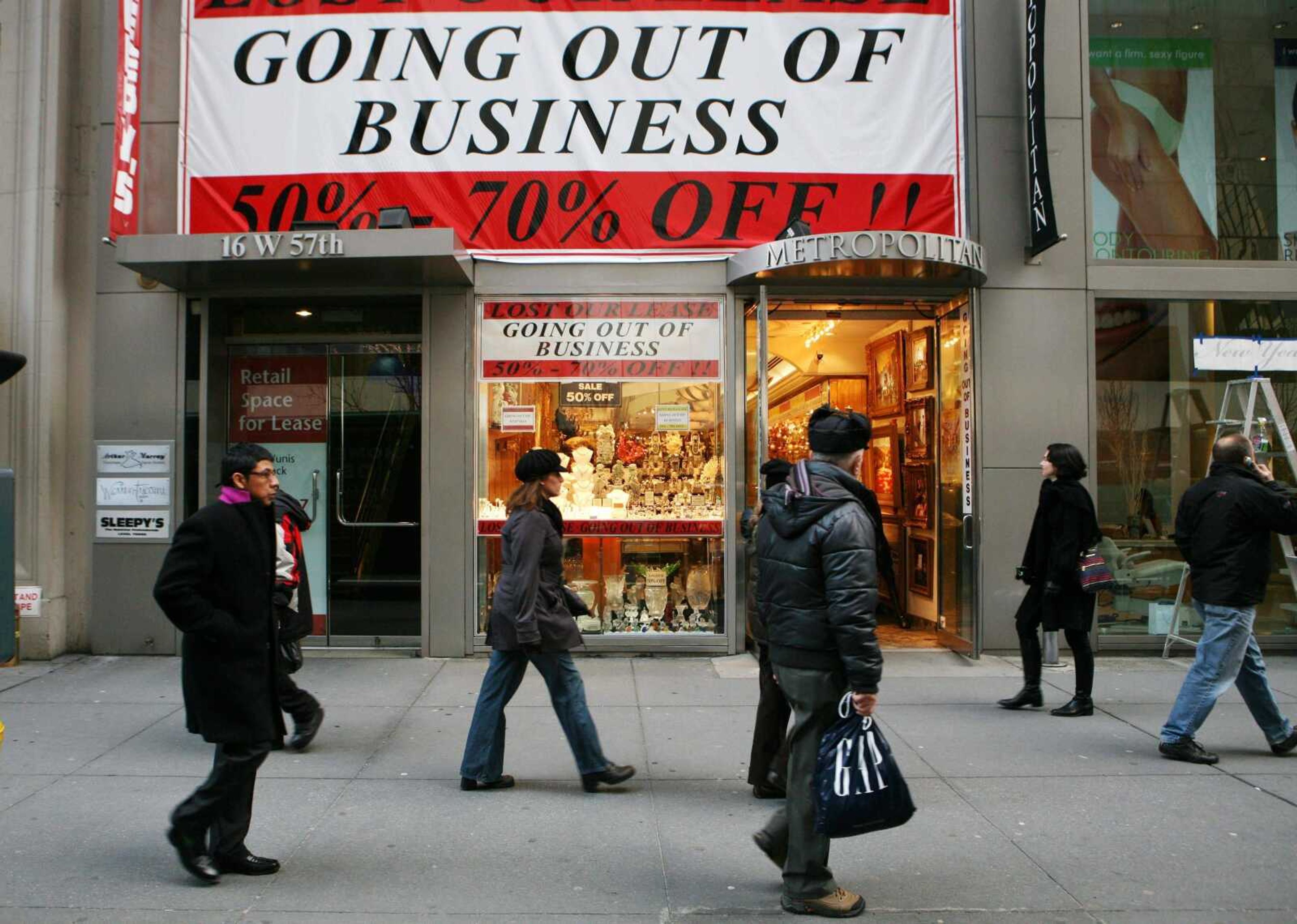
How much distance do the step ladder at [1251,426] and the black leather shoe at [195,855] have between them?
23.6 ft

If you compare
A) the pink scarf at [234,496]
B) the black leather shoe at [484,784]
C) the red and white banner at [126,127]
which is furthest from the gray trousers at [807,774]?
the red and white banner at [126,127]

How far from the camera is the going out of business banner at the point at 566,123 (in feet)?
28.9

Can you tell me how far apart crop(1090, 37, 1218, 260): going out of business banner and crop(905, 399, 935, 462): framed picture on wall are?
2.14 meters

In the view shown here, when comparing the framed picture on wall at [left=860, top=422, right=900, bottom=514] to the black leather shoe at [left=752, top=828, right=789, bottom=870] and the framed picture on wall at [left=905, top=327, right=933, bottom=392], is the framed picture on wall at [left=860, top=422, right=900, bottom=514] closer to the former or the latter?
the framed picture on wall at [left=905, top=327, right=933, bottom=392]

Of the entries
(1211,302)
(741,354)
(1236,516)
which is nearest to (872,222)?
(741,354)

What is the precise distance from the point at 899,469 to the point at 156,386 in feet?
24.1

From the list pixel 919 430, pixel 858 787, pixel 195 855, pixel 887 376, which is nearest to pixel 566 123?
pixel 887 376

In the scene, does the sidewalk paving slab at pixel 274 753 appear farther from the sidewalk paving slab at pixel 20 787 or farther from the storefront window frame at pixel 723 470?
the storefront window frame at pixel 723 470

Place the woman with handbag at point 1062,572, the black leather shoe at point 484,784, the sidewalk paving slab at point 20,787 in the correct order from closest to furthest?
the sidewalk paving slab at point 20,787 → the black leather shoe at point 484,784 → the woman with handbag at point 1062,572

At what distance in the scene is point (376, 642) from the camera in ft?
29.9

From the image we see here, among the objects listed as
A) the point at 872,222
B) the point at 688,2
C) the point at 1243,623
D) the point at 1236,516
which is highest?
the point at 688,2

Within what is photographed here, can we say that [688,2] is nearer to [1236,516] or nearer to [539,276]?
[539,276]

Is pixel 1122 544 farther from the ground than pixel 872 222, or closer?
closer

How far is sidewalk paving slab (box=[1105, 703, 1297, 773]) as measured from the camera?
5.82 meters
